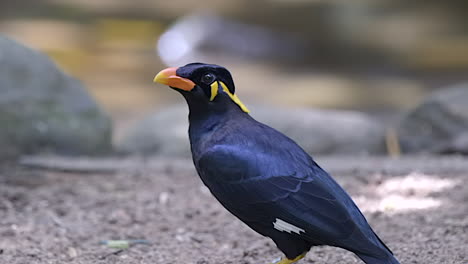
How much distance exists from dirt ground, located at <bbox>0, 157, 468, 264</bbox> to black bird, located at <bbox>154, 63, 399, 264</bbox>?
565 mm

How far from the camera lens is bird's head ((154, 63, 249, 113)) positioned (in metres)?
3.37

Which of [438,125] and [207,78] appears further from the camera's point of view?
[438,125]

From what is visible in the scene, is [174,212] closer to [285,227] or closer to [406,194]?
[406,194]

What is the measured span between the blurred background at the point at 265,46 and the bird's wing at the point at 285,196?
6007 mm

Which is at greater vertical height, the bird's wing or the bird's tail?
the bird's wing

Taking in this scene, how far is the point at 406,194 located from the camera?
483 cm

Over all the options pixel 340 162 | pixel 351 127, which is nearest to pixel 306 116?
pixel 351 127

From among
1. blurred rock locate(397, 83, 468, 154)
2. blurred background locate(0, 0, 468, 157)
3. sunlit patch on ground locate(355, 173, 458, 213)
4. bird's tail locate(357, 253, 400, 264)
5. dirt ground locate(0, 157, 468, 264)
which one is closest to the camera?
bird's tail locate(357, 253, 400, 264)

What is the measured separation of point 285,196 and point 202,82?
2.08 ft

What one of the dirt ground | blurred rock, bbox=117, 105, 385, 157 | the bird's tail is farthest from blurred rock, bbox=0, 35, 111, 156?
the bird's tail

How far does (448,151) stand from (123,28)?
32.4ft

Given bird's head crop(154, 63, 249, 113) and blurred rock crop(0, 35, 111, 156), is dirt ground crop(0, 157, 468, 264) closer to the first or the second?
blurred rock crop(0, 35, 111, 156)

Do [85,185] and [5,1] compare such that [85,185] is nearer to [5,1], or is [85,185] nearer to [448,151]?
[448,151]

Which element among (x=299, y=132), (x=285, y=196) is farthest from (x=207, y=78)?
(x=299, y=132)
